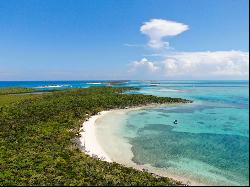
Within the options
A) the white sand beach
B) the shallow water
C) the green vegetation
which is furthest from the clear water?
the green vegetation

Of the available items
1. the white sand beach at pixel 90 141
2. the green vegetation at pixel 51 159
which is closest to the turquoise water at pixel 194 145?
the white sand beach at pixel 90 141

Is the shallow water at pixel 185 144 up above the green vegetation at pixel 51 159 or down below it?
below

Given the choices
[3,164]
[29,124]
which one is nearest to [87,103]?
[29,124]

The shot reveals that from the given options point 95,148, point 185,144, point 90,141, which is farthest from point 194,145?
point 90,141

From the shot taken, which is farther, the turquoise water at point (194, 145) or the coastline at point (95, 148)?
the turquoise water at point (194, 145)

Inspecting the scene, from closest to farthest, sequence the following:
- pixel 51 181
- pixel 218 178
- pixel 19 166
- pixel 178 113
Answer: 1. pixel 51 181
2. pixel 218 178
3. pixel 19 166
4. pixel 178 113

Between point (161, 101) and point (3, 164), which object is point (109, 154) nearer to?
point (3, 164)

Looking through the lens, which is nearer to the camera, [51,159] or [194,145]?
[51,159]

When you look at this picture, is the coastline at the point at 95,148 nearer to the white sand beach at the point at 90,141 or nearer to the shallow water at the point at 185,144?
the white sand beach at the point at 90,141

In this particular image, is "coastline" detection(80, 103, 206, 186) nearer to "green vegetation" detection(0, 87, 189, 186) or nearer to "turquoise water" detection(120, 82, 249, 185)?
"turquoise water" detection(120, 82, 249, 185)

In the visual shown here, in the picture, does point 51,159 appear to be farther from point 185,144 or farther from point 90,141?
point 185,144

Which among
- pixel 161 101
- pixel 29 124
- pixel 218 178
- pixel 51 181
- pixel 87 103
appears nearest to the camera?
pixel 51 181
